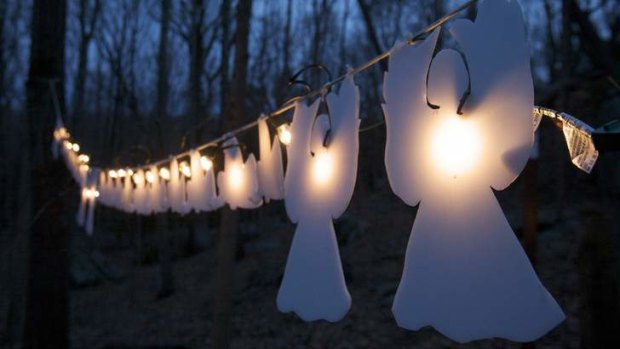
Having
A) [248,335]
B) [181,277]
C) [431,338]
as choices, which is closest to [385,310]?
[431,338]

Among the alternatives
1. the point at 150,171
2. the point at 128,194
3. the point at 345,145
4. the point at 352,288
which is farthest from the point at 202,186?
the point at 352,288

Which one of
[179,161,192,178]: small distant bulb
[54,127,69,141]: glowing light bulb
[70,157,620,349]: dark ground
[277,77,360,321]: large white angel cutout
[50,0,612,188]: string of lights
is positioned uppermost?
[54,127,69,141]: glowing light bulb

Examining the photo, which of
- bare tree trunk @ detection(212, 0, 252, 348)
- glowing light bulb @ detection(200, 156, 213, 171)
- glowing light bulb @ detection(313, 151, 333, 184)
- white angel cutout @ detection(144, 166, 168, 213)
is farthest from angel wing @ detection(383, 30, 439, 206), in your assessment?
white angel cutout @ detection(144, 166, 168, 213)

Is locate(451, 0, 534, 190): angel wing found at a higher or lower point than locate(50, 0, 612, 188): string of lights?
lower

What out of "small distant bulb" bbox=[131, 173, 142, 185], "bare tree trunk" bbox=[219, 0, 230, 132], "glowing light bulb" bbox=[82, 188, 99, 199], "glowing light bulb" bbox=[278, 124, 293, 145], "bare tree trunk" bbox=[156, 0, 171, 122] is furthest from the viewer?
"bare tree trunk" bbox=[156, 0, 171, 122]

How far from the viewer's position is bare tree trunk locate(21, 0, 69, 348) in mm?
4664

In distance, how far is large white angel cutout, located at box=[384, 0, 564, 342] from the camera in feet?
3.20

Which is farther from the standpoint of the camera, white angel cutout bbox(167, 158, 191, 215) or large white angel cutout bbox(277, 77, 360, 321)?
white angel cutout bbox(167, 158, 191, 215)

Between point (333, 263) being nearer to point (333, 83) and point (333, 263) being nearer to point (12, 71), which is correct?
point (333, 83)

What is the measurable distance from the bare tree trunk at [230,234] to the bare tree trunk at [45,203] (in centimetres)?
185

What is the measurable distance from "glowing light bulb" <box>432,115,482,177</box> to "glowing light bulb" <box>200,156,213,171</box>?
2.24m

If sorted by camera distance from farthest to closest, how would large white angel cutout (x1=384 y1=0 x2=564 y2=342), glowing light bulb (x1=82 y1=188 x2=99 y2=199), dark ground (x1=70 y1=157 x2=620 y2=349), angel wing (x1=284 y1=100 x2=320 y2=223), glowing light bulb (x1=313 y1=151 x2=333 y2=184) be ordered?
glowing light bulb (x1=82 y1=188 x2=99 y2=199), dark ground (x1=70 y1=157 x2=620 y2=349), angel wing (x1=284 y1=100 x2=320 y2=223), glowing light bulb (x1=313 y1=151 x2=333 y2=184), large white angel cutout (x1=384 y1=0 x2=564 y2=342)

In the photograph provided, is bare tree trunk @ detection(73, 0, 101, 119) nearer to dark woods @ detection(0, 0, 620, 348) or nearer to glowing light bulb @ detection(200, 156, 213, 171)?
dark woods @ detection(0, 0, 620, 348)

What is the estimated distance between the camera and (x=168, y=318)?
323 inches
